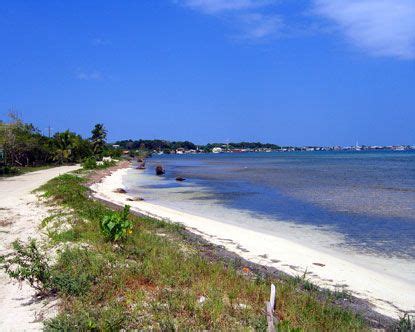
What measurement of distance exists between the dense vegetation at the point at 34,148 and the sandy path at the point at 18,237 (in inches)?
795

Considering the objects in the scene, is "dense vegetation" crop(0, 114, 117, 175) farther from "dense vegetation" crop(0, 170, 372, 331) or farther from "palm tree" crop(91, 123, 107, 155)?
"dense vegetation" crop(0, 170, 372, 331)

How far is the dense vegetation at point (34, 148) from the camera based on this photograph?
137ft

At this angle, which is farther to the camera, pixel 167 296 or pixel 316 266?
pixel 316 266

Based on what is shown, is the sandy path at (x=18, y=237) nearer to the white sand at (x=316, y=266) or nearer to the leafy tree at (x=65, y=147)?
the white sand at (x=316, y=266)

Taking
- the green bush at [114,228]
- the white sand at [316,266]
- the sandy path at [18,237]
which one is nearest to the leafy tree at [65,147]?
the sandy path at [18,237]

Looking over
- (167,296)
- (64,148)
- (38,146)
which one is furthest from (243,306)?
(64,148)

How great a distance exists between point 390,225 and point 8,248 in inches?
530

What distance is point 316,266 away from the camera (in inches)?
392

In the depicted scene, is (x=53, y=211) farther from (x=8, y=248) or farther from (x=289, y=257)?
(x=289, y=257)

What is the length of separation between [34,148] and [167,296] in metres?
52.4

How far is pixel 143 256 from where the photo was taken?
27.9 feet

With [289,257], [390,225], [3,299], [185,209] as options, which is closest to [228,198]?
[185,209]

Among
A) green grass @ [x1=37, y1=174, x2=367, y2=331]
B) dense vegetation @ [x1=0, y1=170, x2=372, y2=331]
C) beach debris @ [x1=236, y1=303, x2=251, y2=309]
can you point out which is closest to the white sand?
dense vegetation @ [x1=0, y1=170, x2=372, y2=331]

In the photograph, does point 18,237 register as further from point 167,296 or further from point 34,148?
point 34,148
